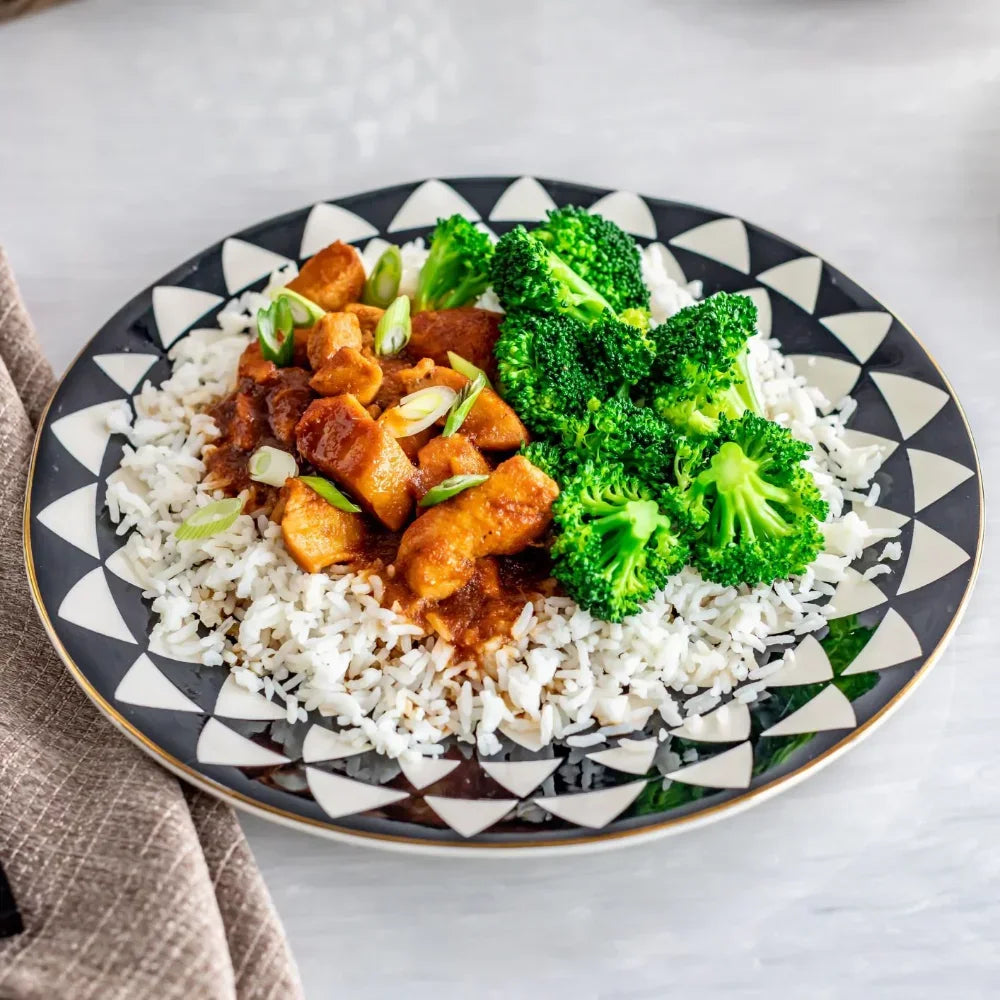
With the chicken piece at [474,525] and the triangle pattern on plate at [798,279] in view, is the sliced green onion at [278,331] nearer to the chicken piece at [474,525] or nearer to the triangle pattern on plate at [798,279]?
Result: the chicken piece at [474,525]

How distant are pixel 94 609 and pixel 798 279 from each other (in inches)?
104

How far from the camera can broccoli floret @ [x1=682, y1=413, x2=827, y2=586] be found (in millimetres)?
3207

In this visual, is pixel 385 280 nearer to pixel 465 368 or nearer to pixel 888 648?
pixel 465 368

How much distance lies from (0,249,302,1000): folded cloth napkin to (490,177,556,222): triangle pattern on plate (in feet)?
7.63

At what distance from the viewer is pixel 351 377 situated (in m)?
3.49

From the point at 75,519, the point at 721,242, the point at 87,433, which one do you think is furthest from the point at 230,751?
the point at 721,242

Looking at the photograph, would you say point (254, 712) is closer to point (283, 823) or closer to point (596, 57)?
point (283, 823)

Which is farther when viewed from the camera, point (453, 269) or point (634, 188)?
point (634, 188)

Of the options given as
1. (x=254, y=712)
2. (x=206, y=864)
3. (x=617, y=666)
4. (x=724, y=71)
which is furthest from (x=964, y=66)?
(x=206, y=864)

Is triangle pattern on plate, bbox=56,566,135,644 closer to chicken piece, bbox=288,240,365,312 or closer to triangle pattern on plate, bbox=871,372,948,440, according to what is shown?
chicken piece, bbox=288,240,365,312

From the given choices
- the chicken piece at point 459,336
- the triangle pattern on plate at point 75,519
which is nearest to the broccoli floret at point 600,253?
the chicken piece at point 459,336

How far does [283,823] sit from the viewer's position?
2748 mm

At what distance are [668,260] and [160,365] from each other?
1890mm

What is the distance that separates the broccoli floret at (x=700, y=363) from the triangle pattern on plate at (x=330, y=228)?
143 cm
